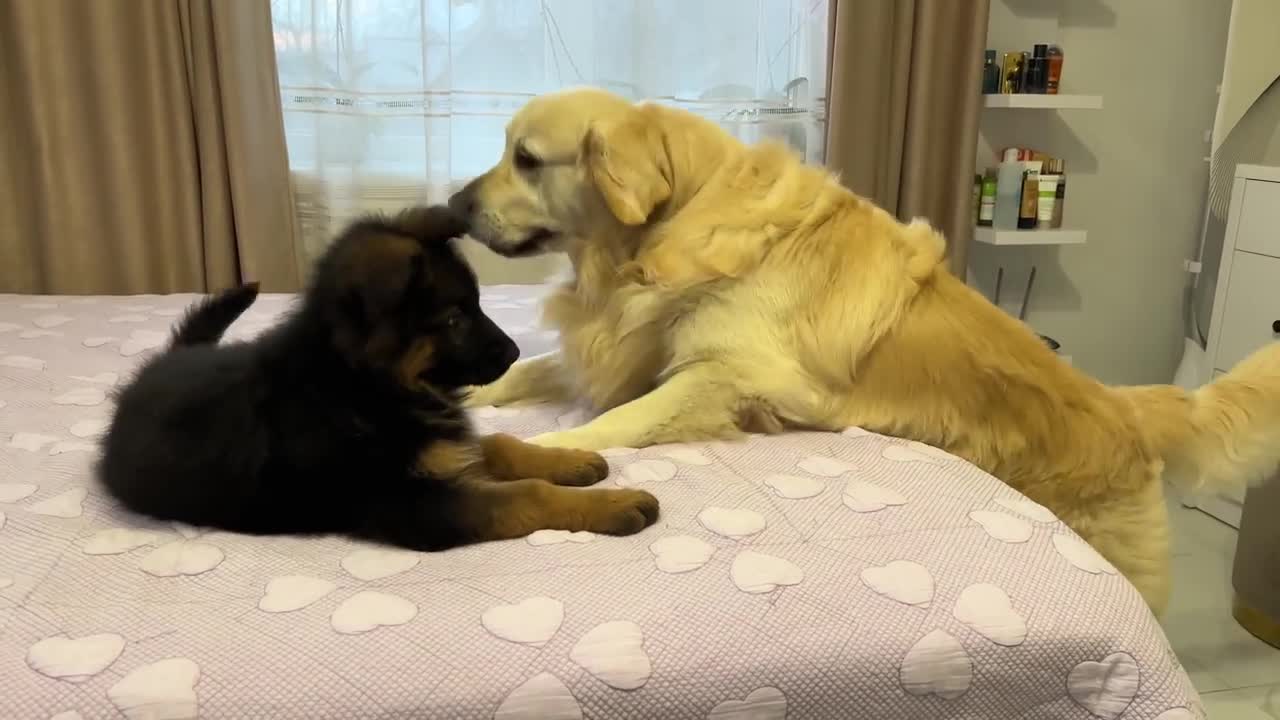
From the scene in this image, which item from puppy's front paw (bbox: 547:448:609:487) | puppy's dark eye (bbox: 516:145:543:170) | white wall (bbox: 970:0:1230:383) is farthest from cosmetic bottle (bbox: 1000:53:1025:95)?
puppy's front paw (bbox: 547:448:609:487)

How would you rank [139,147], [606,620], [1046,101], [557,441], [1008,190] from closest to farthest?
1. [606,620]
2. [557,441]
3. [139,147]
4. [1046,101]
5. [1008,190]

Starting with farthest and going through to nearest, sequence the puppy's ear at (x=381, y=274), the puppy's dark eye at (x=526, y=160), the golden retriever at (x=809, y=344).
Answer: the puppy's dark eye at (x=526, y=160) < the golden retriever at (x=809, y=344) < the puppy's ear at (x=381, y=274)

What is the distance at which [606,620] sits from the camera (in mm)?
833

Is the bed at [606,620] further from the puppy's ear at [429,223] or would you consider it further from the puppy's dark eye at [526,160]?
the puppy's dark eye at [526,160]

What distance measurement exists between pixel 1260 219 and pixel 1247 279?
0.54 ft

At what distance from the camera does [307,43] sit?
250 centimetres

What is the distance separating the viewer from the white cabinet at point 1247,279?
7.93 ft

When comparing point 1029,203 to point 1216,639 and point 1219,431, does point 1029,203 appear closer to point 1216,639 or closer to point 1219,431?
point 1216,639

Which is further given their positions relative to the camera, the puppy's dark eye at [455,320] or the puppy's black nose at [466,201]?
the puppy's black nose at [466,201]

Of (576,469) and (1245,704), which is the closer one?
(576,469)

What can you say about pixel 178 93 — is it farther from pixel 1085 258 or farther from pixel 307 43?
pixel 1085 258

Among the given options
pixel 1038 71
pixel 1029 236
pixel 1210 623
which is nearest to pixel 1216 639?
pixel 1210 623

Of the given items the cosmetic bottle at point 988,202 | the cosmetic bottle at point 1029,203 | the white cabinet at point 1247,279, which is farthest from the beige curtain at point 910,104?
the white cabinet at point 1247,279

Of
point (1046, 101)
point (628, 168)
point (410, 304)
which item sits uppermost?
point (1046, 101)
